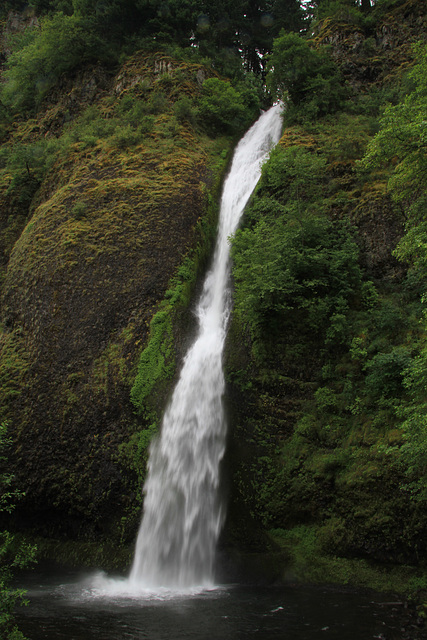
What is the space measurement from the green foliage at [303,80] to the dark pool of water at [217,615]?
17.8 metres

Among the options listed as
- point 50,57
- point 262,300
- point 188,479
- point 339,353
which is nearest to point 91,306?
point 262,300

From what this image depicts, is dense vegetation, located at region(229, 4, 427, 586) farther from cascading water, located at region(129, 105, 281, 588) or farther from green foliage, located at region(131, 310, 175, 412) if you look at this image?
green foliage, located at region(131, 310, 175, 412)

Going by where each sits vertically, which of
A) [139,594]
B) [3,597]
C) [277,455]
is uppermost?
[277,455]

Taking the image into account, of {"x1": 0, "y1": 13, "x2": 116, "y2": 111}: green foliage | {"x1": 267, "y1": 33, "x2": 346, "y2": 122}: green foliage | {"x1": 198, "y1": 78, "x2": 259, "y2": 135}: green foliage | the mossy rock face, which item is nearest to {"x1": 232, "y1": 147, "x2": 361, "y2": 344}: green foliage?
the mossy rock face

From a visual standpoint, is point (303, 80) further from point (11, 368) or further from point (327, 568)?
point (327, 568)

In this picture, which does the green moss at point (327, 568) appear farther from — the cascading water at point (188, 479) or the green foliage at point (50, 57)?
the green foliage at point (50, 57)

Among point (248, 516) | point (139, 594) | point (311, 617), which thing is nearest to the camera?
point (311, 617)

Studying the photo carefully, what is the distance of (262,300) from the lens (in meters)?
12.1

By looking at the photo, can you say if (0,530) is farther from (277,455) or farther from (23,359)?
(277,455)

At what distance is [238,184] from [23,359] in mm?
11085

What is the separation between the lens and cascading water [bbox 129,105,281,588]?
9391 mm

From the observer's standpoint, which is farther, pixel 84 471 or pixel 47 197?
pixel 47 197

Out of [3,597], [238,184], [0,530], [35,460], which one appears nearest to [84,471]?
[35,460]

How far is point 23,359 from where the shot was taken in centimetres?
1384
